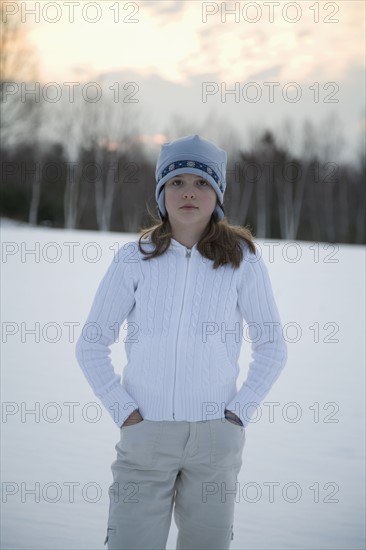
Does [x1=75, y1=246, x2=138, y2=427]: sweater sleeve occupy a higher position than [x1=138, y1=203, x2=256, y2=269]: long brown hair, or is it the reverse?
[x1=138, y1=203, x2=256, y2=269]: long brown hair

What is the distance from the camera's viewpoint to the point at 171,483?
1702 millimetres

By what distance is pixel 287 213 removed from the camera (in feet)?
125

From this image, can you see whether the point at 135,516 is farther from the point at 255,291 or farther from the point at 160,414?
the point at 255,291

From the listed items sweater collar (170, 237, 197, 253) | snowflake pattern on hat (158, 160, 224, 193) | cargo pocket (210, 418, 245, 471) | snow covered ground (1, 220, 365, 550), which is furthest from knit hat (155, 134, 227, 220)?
snow covered ground (1, 220, 365, 550)

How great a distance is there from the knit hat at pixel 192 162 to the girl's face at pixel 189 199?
23mm

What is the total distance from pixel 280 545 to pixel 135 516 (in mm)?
938

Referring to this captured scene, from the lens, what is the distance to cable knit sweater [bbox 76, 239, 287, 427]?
67.4 inches

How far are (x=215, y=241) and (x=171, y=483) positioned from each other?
635 mm

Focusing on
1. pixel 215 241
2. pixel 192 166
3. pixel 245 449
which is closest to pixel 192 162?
pixel 192 166

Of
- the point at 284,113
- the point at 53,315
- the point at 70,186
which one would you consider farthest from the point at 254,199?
the point at 53,315

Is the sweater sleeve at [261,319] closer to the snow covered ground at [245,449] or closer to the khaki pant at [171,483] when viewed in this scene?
the khaki pant at [171,483]

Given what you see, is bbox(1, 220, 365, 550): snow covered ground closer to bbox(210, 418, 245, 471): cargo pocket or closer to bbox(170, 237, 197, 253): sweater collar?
bbox(210, 418, 245, 471): cargo pocket

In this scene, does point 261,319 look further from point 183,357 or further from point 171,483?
point 171,483

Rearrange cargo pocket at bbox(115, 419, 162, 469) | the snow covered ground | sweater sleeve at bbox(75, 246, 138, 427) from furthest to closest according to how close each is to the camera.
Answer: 1. the snow covered ground
2. sweater sleeve at bbox(75, 246, 138, 427)
3. cargo pocket at bbox(115, 419, 162, 469)
